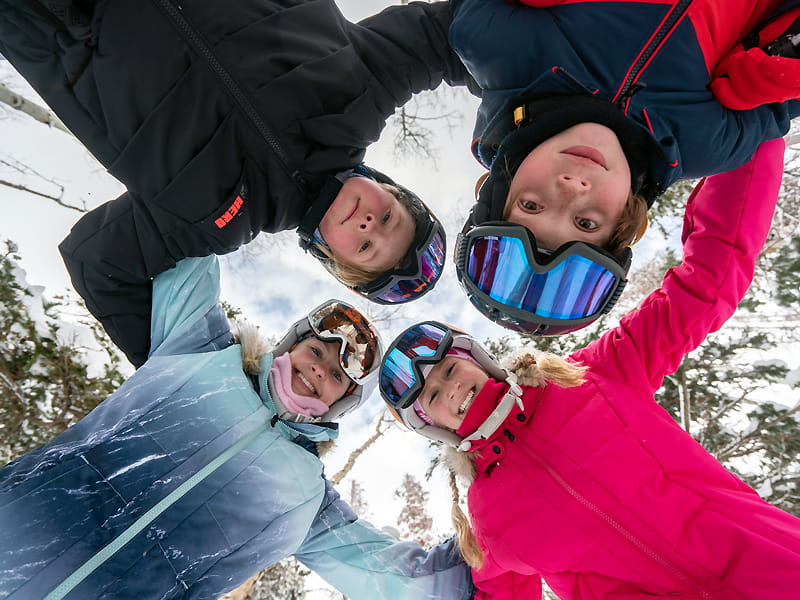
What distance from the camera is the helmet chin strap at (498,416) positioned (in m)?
2.91

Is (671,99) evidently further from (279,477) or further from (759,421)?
(759,421)

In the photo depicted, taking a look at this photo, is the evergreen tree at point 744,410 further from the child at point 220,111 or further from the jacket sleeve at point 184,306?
the jacket sleeve at point 184,306

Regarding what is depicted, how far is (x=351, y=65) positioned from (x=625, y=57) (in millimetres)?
1436

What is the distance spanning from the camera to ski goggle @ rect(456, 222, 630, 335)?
1.82 meters

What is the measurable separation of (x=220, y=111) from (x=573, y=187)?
1.90 metres

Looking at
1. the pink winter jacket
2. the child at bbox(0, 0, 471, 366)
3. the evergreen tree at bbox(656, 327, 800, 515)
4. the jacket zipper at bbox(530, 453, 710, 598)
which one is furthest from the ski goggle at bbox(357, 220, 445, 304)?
the evergreen tree at bbox(656, 327, 800, 515)

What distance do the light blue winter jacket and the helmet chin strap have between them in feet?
4.15

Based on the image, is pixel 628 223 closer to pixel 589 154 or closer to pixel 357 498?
pixel 589 154

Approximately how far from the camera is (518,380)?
10.1ft

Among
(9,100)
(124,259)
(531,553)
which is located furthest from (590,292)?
(9,100)

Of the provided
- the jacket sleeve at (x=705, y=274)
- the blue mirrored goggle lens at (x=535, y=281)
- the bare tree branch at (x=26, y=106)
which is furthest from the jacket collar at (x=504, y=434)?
the bare tree branch at (x=26, y=106)

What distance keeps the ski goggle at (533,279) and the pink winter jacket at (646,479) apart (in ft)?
3.17

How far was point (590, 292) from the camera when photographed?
195cm

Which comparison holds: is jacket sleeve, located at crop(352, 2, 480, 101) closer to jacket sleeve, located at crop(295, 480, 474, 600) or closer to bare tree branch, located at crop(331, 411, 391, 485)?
jacket sleeve, located at crop(295, 480, 474, 600)
